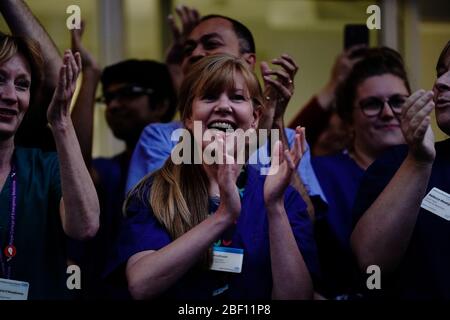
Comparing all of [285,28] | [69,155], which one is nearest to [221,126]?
[69,155]

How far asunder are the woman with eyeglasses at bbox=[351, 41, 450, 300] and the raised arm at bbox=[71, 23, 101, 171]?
99cm

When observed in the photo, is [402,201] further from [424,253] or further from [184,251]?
[184,251]

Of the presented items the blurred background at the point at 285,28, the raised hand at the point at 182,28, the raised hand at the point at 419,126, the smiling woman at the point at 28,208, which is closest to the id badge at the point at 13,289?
the smiling woman at the point at 28,208

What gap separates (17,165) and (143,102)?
109 centimetres

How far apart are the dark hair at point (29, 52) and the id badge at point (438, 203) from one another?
1195mm

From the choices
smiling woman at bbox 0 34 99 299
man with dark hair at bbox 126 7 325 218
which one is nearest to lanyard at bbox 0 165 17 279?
smiling woman at bbox 0 34 99 299

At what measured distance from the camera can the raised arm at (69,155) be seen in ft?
6.49

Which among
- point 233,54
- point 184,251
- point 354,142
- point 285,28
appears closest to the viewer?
point 184,251

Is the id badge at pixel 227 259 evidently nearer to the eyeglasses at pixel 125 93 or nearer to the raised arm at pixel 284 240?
the raised arm at pixel 284 240

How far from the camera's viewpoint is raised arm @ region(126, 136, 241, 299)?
6.47 ft

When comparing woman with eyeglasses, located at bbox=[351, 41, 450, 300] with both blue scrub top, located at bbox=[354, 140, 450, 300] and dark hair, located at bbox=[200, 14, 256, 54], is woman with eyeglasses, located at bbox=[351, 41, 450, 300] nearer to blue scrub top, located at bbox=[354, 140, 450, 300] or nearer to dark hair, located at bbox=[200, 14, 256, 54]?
blue scrub top, located at bbox=[354, 140, 450, 300]

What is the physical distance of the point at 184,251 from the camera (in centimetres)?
197

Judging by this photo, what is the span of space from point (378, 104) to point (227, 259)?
Result: 1.03 meters

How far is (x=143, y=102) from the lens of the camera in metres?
3.24
